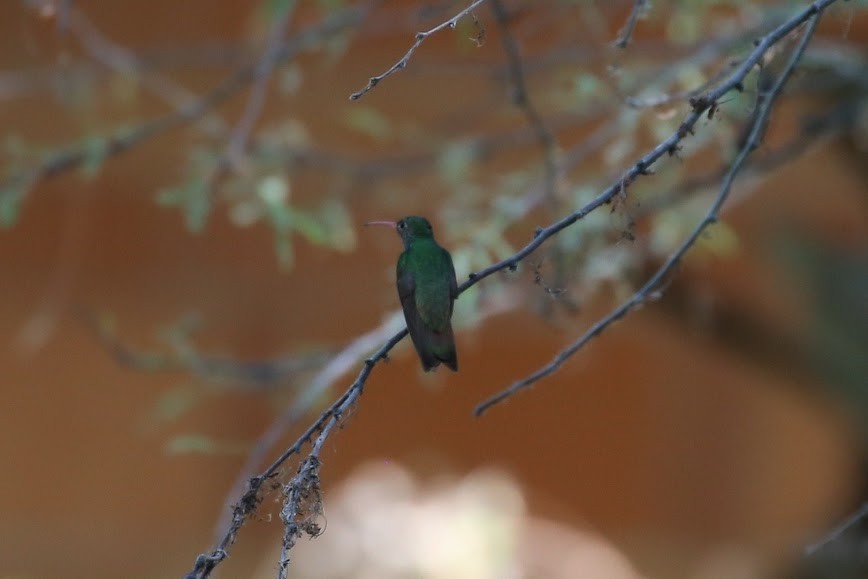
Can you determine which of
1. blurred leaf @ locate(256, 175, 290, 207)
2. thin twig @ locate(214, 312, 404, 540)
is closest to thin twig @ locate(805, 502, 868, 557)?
thin twig @ locate(214, 312, 404, 540)

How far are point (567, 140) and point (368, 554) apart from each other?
74.0 inches

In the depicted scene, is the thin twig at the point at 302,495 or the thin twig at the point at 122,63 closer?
the thin twig at the point at 302,495

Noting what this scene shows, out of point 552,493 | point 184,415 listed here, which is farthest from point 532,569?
point 184,415

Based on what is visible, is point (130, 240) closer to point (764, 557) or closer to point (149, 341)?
point (149, 341)

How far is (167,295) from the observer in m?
4.88

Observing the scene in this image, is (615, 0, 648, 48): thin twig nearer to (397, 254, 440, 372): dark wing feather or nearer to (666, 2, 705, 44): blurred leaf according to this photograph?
(397, 254, 440, 372): dark wing feather

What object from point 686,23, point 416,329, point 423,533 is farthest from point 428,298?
point 423,533

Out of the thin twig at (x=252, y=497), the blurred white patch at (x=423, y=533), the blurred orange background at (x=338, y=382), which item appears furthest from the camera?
the blurred orange background at (x=338, y=382)

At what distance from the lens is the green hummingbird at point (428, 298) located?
70.9 inches

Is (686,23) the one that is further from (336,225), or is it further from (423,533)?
(423,533)

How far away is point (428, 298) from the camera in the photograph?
6.23 ft

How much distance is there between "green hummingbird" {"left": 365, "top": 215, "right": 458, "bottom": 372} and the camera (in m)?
1.80

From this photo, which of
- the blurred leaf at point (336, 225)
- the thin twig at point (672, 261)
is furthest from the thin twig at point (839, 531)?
the blurred leaf at point (336, 225)

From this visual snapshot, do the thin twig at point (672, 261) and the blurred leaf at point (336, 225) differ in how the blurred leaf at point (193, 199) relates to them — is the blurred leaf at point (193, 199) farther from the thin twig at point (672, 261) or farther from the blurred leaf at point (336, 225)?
the thin twig at point (672, 261)
